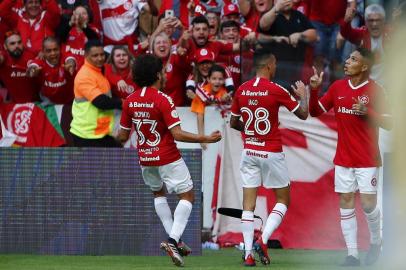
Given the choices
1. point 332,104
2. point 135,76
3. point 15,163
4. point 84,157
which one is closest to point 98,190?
point 84,157

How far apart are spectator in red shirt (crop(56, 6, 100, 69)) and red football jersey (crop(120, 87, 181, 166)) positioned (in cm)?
451

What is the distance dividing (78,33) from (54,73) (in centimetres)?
85

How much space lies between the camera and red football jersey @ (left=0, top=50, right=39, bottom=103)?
515 inches

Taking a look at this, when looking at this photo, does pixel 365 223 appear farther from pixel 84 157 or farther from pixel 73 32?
pixel 73 32

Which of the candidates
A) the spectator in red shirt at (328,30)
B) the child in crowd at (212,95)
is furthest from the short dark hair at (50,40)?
the spectator in red shirt at (328,30)

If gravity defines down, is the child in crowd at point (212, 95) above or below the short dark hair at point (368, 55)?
below

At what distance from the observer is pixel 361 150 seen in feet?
30.3

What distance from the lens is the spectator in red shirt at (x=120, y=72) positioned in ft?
40.2

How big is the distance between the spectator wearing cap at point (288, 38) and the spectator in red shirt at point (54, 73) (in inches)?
118

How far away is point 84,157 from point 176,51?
2.93 m

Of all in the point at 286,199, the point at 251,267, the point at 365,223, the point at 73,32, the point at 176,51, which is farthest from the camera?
the point at 73,32

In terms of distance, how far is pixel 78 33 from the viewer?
13406 millimetres

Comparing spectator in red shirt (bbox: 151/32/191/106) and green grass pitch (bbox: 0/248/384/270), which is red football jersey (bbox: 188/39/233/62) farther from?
green grass pitch (bbox: 0/248/384/270)

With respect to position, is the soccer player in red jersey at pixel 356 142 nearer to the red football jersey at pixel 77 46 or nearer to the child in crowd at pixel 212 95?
the child in crowd at pixel 212 95
